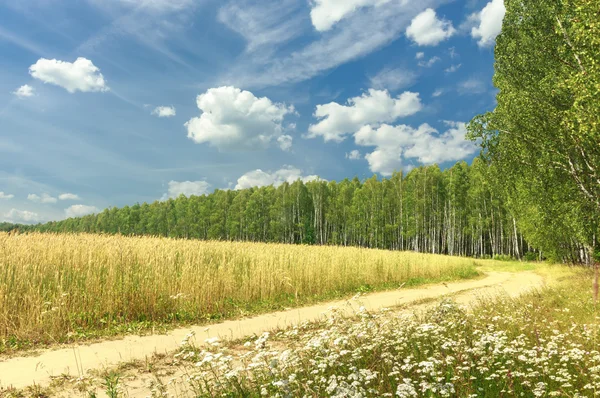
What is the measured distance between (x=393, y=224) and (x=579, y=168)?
127 ft

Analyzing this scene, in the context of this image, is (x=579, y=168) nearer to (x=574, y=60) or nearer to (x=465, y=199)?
(x=574, y=60)

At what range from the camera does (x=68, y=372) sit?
5879 millimetres

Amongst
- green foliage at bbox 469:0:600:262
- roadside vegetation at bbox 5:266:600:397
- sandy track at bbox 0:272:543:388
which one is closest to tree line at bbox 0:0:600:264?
green foliage at bbox 469:0:600:262

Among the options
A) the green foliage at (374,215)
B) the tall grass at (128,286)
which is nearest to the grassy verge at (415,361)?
the tall grass at (128,286)

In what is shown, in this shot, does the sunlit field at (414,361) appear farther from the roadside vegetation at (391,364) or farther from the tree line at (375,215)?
the tree line at (375,215)

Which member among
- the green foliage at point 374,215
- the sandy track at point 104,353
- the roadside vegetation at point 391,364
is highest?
the green foliage at point 374,215

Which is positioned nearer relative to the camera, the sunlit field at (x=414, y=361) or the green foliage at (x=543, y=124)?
the sunlit field at (x=414, y=361)

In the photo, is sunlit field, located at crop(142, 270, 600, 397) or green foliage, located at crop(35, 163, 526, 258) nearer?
sunlit field, located at crop(142, 270, 600, 397)

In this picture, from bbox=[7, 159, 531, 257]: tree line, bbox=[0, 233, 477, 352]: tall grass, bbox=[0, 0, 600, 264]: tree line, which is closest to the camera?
bbox=[0, 233, 477, 352]: tall grass

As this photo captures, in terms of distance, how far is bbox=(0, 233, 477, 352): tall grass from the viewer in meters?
8.48

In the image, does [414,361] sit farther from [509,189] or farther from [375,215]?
[375,215]

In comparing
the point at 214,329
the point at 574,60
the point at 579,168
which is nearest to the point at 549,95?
the point at 574,60

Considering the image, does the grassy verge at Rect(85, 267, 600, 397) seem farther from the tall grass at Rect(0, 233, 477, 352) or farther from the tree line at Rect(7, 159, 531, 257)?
the tree line at Rect(7, 159, 531, 257)

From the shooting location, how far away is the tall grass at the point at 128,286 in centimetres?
848
